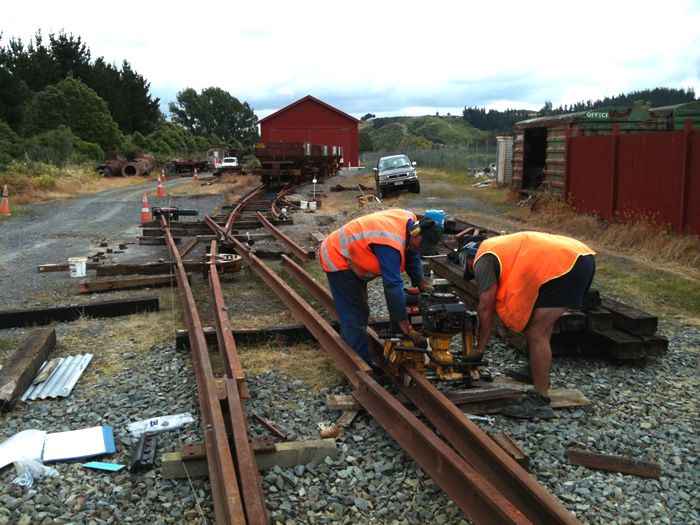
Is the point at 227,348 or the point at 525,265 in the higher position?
the point at 525,265

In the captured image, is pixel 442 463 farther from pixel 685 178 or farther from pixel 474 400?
pixel 685 178

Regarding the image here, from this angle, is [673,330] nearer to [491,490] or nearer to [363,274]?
[363,274]

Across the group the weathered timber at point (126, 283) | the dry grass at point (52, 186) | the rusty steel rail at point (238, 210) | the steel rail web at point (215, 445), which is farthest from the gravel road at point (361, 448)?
the dry grass at point (52, 186)

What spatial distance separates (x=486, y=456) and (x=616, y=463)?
2.71 ft

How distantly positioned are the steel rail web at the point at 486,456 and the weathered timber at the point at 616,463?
1.85 feet

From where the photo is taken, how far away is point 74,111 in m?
45.2

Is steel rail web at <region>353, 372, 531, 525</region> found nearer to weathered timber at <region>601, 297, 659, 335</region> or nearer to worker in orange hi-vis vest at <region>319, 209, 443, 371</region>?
worker in orange hi-vis vest at <region>319, 209, 443, 371</region>

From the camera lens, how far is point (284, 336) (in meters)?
6.29

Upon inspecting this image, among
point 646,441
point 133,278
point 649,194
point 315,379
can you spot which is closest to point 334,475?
point 315,379

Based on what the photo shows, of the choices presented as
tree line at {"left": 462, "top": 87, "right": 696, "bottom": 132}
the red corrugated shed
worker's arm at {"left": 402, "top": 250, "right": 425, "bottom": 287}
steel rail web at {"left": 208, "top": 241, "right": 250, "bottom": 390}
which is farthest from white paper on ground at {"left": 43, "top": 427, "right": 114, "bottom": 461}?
tree line at {"left": 462, "top": 87, "right": 696, "bottom": 132}

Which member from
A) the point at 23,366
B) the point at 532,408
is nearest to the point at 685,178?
the point at 532,408

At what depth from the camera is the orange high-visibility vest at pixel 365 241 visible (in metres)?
4.69

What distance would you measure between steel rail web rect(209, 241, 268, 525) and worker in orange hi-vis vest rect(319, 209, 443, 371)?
102 centimetres

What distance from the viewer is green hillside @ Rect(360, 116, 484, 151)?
98375 millimetres
